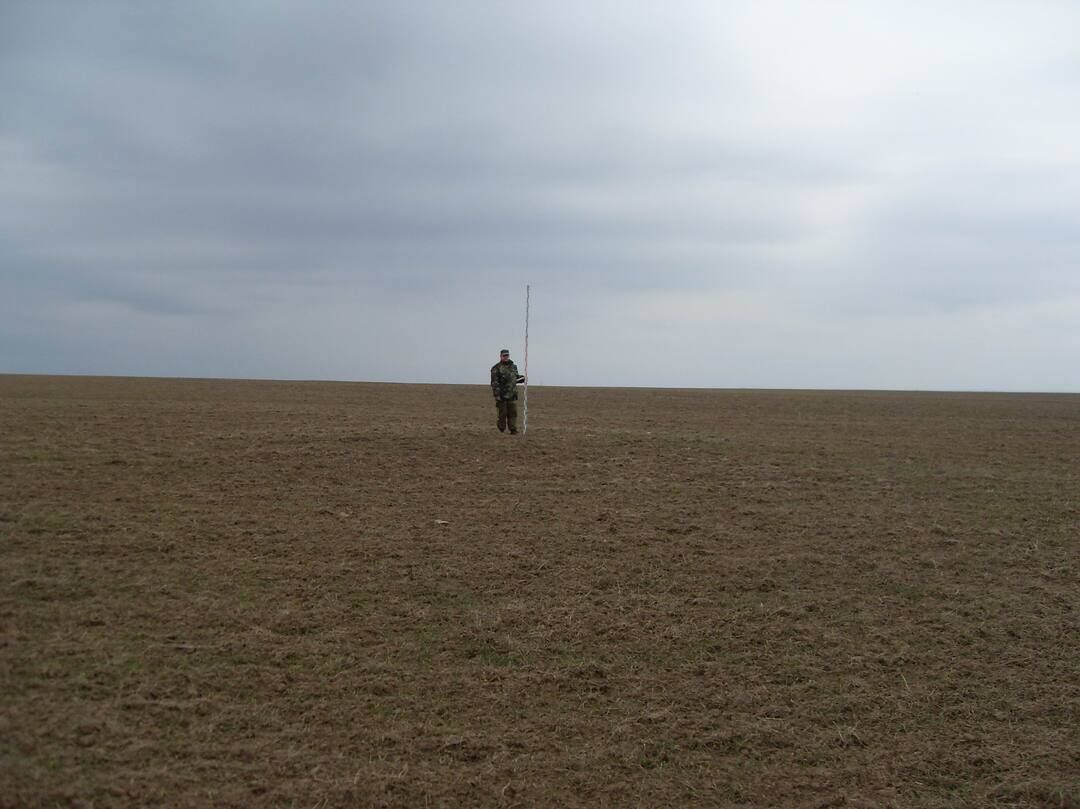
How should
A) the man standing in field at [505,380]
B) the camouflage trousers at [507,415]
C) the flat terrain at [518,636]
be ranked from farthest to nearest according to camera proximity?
the camouflage trousers at [507,415], the man standing in field at [505,380], the flat terrain at [518,636]

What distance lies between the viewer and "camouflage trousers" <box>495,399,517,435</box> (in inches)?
741

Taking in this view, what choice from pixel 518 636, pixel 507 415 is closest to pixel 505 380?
pixel 507 415

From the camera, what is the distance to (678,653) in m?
8.41

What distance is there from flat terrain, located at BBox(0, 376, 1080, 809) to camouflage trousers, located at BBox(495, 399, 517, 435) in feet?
11.5

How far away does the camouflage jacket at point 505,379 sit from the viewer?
18078mm

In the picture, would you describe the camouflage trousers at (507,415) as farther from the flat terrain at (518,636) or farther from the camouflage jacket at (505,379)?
the flat terrain at (518,636)

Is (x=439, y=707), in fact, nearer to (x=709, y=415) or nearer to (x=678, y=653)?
(x=678, y=653)

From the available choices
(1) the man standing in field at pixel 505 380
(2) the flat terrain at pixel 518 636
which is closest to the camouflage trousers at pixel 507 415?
(1) the man standing in field at pixel 505 380

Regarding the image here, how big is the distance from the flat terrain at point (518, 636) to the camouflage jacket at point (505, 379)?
3153mm

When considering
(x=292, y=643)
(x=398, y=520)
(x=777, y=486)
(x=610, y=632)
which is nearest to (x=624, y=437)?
(x=777, y=486)

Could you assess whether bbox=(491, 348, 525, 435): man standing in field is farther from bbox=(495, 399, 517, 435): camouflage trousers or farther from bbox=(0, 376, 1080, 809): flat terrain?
bbox=(0, 376, 1080, 809): flat terrain

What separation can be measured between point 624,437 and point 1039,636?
11.3m

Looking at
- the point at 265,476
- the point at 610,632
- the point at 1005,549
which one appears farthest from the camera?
the point at 265,476

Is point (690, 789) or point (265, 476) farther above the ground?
point (265, 476)
